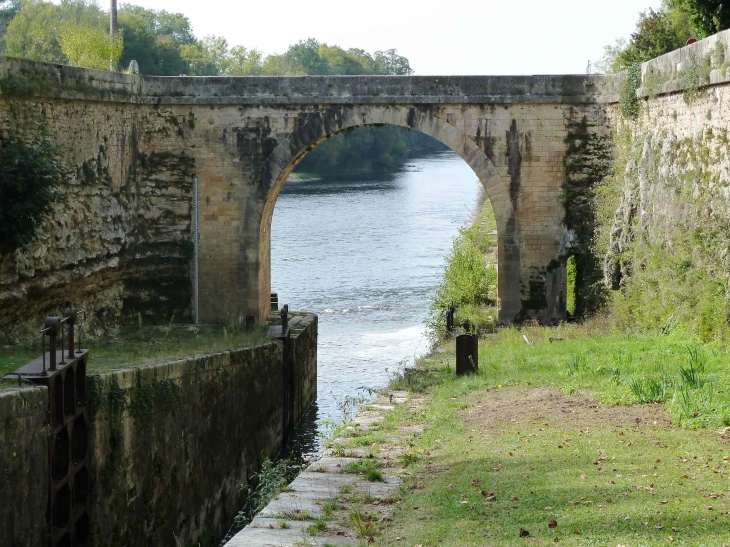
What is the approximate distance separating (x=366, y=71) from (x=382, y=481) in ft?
318

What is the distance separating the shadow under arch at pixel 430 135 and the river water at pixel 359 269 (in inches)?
103

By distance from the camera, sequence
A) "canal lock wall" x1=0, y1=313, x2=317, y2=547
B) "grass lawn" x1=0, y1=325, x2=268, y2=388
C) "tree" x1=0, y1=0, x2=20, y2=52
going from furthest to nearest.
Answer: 1. "tree" x1=0, y1=0, x2=20, y2=52
2. "grass lawn" x1=0, y1=325, x2=268, y2=388
3. "canal lock wall" x1=0, y1=313, x2=317, y2=547

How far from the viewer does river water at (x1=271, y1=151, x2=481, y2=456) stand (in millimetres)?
20125

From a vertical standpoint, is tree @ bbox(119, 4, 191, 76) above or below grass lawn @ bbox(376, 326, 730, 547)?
above

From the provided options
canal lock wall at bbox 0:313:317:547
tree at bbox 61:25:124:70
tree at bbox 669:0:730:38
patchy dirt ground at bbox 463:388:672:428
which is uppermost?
tree at bbox 669:0:730:38

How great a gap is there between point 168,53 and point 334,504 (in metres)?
49.6

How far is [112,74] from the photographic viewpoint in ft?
57.9

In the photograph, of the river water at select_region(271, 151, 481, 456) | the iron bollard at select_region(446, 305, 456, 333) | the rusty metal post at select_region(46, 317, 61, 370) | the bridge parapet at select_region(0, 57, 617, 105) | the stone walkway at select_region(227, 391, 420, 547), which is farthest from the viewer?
the river water at select_region(271, 151, 481, 456)

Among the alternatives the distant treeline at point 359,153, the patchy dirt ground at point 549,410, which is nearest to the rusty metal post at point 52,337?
the patchy dirt ground at point 549,410

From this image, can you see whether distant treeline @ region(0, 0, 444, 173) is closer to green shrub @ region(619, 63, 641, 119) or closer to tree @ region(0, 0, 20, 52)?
tree @ region(0, 0, 20, 52)

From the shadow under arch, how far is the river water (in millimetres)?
2614

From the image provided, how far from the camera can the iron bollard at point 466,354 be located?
1305 cm

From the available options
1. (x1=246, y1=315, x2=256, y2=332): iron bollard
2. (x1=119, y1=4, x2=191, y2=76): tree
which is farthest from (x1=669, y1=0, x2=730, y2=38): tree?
(x1=119, y1=4, x2=191, y2=76): tree

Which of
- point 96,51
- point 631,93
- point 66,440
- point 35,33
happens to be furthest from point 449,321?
point 35,33
